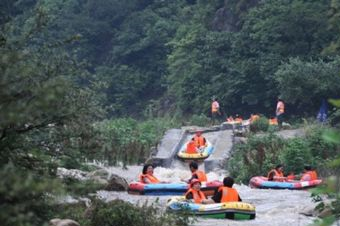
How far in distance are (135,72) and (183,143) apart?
86.9ft

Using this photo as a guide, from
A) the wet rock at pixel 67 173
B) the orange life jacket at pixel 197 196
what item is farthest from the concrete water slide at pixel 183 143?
the wet rock at pixel 67 173

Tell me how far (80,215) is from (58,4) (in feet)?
170

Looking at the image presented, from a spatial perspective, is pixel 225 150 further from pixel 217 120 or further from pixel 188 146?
pixel 217 120

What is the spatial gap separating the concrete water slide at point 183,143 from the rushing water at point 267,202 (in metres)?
2.70

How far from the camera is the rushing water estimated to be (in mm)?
14250

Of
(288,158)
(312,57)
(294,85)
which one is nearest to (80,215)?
(288,158)

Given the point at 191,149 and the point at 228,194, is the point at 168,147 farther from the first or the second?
the point at 228,194

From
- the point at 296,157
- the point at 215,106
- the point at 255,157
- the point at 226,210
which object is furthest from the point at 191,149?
the point at 226,210

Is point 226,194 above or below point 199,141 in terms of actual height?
below

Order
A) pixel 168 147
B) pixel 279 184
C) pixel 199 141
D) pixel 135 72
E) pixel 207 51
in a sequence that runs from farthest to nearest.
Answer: pixel 135 72 → pixel 207 51 → pixel 168 147 → pixel 199 141 → pixel 279 184

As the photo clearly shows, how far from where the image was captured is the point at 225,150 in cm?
2797

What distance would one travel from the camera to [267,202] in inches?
696

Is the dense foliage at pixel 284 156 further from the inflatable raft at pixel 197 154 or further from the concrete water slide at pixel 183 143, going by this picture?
the inflatable raft at pixel 197 154

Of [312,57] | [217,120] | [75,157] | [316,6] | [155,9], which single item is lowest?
[75,157]
